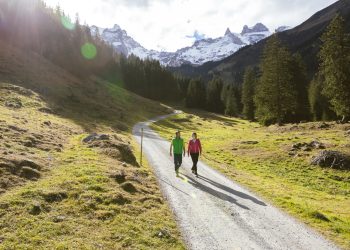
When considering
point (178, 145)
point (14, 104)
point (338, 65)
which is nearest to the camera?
point (178, 145)

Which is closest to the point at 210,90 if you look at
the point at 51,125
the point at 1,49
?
the point at 1,49

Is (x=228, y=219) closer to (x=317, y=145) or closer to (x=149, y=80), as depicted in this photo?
(x=317, y=145)

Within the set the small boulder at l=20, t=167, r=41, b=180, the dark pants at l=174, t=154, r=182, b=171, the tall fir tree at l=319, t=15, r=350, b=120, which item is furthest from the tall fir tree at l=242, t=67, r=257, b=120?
the small boulder at l=20, t=167, r=41, b=180

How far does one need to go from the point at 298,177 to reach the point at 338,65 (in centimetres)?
3142

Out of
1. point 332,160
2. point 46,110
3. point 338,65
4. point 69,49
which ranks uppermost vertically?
point 69,49

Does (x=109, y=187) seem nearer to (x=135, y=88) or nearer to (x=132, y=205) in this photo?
(x=132, y=205)

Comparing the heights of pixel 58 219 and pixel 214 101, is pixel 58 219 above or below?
below

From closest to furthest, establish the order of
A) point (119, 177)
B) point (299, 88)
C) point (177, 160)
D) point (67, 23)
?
point (119, 177) < point (177, 160) < point (299, 88) < point (67, 23)

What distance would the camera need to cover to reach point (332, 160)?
31.6 m

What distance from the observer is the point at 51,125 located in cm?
4109

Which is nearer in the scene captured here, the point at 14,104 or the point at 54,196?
the point at 54,196

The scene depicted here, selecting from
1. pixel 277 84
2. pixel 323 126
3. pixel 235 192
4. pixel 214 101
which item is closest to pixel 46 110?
pixel 277 84

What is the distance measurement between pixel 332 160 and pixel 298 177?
440 cm

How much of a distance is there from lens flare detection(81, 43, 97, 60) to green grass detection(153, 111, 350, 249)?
9239cm
